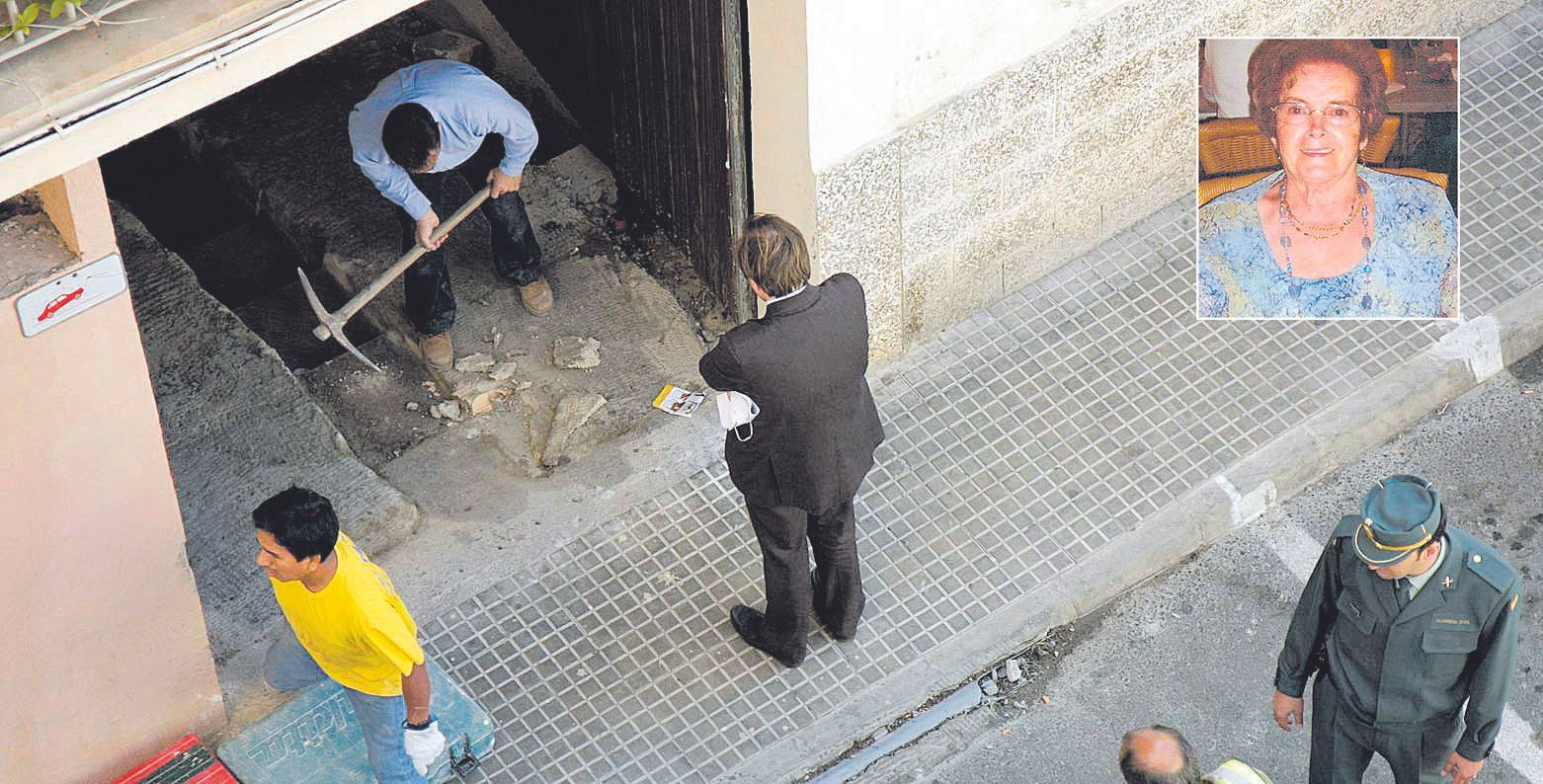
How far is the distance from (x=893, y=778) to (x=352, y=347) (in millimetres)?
2791

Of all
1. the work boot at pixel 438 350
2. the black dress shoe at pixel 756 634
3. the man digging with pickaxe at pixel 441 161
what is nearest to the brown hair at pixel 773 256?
the black dress shoe at pixel 756 634

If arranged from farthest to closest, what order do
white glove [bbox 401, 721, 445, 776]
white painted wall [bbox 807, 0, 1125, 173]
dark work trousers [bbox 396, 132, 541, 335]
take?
1. dark work trousers [bbox 396, 132, 541, 335]
2. white painted wall [bbox 807, 0, 1125, 173]
3. white glove [bbox 401, 721, 445, 776]

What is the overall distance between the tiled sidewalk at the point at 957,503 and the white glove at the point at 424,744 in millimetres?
389

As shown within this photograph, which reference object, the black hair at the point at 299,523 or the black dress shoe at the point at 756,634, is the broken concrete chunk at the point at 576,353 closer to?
the black dress shoe at the point at 756,634

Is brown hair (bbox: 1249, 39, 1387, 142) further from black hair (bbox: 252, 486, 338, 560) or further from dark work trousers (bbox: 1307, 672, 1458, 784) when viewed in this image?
black hair (bbox: 252, 486, 338, 560)

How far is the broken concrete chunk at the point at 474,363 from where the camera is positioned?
23.6ft

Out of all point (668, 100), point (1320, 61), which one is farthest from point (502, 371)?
point (1320, 61)

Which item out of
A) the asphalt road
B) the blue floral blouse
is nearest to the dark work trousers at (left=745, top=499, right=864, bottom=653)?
the asphalt road

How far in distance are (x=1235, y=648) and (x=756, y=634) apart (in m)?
1.65

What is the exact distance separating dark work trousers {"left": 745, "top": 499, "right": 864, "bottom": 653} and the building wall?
1.78 metres

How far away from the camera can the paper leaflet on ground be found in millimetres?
7012

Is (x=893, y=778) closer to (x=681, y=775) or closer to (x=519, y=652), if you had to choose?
(x=681, y=775)

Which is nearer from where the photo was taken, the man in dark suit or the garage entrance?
the man in dark suit

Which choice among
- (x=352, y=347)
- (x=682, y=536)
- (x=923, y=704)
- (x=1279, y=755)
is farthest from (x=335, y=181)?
(x=1279, y=755)
